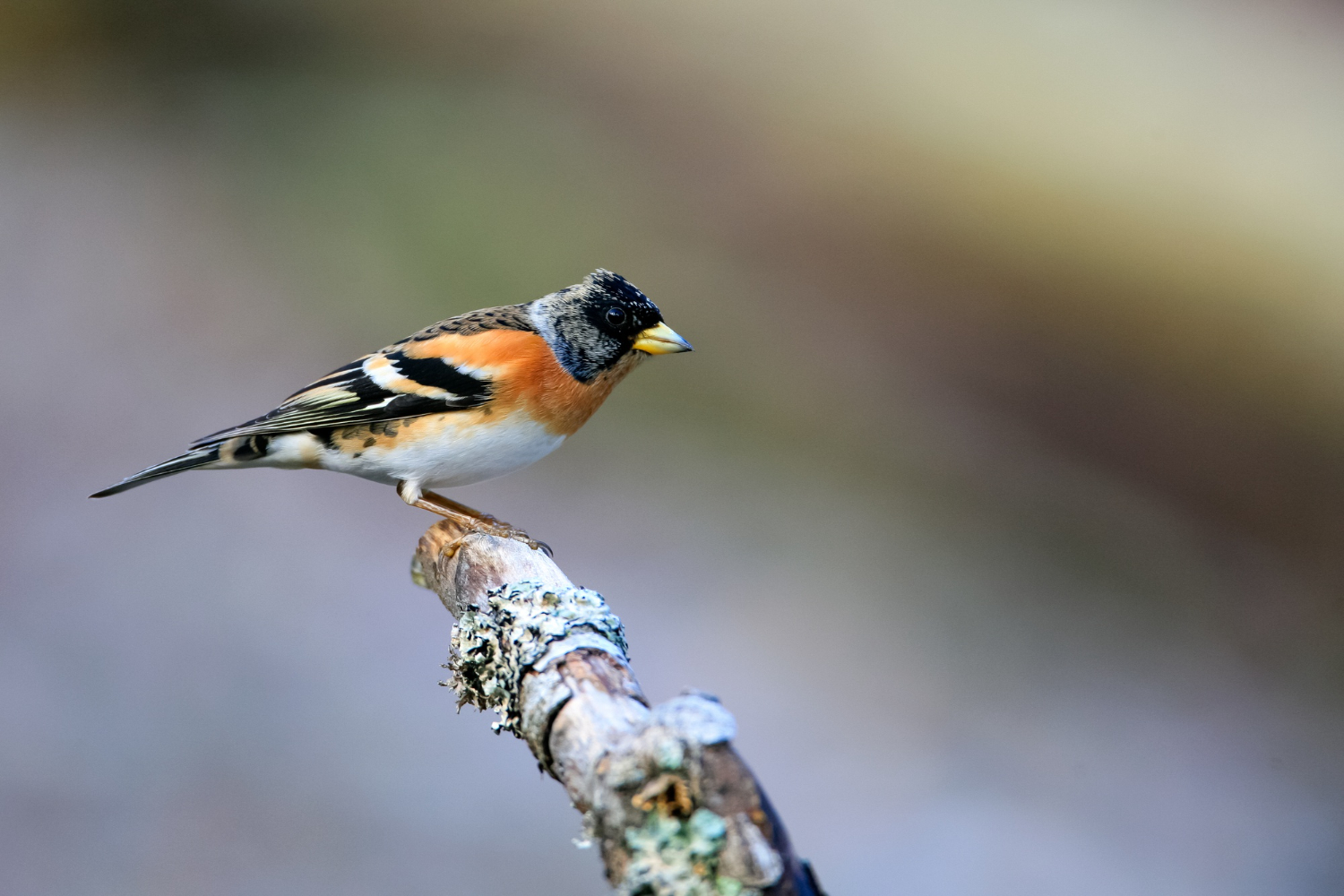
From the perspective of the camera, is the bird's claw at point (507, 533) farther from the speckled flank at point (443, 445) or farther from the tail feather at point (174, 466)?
the tail feather at point (174, 466)

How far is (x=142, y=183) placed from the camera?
16.5ft

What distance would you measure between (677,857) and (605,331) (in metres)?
1.41

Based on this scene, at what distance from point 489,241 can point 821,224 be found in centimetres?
153

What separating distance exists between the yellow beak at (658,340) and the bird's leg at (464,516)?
479 mm

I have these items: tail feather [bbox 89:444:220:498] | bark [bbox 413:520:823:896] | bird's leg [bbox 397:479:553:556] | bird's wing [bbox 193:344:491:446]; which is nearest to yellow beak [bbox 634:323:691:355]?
bird's wing [bbox 193:344:491:446]

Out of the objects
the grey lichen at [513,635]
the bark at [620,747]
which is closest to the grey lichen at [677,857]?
the bark at [620,747]

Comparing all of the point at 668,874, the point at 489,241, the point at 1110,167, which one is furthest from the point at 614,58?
the point at 668,874

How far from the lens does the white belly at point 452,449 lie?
2062 mm

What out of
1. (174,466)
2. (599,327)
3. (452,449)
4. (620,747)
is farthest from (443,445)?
(620,747)

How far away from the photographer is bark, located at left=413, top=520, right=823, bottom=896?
0.92 metres

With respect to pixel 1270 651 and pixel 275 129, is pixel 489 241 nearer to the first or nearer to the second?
pixel 275 129

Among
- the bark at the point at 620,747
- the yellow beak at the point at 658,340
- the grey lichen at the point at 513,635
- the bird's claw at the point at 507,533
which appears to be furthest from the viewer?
the yellow beak at the point at 658,340

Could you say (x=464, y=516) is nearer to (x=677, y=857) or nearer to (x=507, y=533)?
(x=507, y=533)

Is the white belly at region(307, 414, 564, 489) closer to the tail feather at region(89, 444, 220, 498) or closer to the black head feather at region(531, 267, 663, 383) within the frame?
the black head feather at region(531, 267, 663, 383)
